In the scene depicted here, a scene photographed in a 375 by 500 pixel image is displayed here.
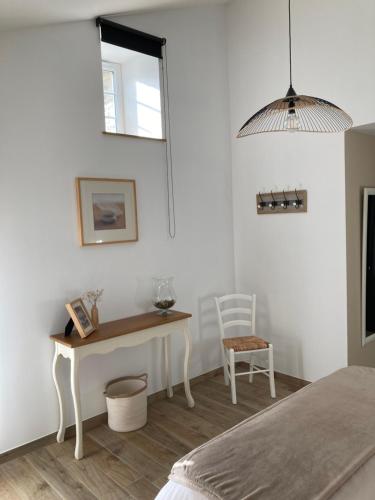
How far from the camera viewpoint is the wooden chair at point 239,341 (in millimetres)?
3410

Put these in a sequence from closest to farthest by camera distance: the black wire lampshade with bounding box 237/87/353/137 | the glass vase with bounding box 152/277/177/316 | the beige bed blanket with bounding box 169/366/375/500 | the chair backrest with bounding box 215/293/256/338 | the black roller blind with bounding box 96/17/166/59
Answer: the beige bed blanket with bounding box 169/366/375/500 → the black wire lampshade with bounding box 237/87/353/137 → the black roller blind with bounding box 96/17/166/59 → the glass vase with bounding box 152/277/177/316 → the chair backrest with bounding box 215/293/256/338

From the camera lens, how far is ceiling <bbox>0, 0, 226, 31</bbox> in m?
2.37

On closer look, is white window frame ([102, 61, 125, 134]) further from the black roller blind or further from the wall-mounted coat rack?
the wall-mounted coat rack

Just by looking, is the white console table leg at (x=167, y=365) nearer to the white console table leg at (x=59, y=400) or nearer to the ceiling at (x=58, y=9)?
the white console table leg at (x=59, y=400)

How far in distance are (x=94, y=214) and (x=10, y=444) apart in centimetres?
168

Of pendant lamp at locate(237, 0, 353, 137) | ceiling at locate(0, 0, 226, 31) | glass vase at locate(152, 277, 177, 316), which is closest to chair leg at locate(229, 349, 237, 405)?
glass vase at locate(152, 277, 177, 316)

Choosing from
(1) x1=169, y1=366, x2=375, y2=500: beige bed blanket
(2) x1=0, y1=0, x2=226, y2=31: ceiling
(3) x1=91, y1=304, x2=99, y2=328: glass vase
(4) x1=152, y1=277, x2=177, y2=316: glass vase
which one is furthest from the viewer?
(4) x1=152, y1=277, x2=177, y2=316: glass vase

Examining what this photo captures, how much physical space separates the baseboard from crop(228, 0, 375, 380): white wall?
0.11 metres

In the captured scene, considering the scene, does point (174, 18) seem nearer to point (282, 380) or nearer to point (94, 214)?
point (94, 214)

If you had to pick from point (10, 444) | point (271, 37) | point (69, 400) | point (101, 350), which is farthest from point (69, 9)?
point (10, 444)

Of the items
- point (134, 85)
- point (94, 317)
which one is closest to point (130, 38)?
point (134, 85)

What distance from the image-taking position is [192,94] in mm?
3754

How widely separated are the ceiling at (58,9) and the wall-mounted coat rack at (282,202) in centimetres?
181

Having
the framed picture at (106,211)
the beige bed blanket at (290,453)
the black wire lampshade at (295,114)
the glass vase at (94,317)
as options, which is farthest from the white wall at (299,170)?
the glass vase at (94,317)
